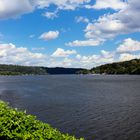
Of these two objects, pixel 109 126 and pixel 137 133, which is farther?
pixel 109 126

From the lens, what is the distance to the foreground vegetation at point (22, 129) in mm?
16094

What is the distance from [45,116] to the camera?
66500mm

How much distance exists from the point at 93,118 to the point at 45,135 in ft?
155

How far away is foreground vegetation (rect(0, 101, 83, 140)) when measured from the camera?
16.1m

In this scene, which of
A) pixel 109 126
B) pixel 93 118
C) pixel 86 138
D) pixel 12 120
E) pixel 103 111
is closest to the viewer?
pixel 12 120

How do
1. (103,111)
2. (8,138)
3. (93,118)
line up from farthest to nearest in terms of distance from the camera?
(103,111), (93,118), (8,138)

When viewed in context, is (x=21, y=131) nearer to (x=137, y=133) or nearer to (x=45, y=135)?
(x=45, y=135)

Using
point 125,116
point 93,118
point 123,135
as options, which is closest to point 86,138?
point 123,135

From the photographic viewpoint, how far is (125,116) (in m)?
65.6

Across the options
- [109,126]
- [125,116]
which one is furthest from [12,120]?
[125,116]

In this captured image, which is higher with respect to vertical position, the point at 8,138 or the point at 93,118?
the point at 8,138

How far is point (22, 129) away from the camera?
17484 millimetres

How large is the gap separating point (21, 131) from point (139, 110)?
59968mm

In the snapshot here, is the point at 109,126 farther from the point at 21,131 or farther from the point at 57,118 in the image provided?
the point at 21,131
